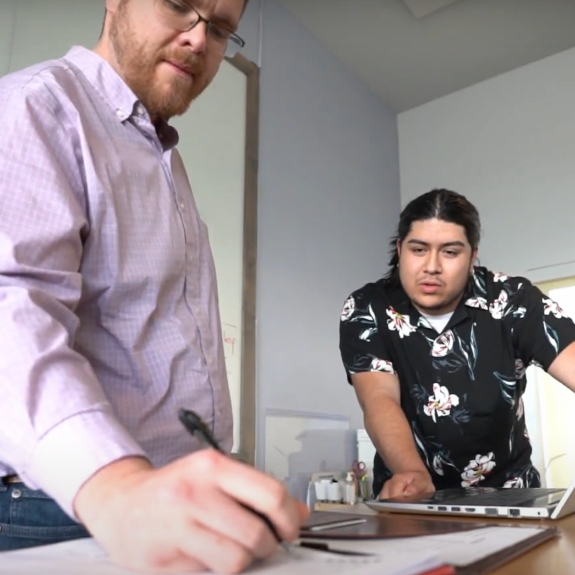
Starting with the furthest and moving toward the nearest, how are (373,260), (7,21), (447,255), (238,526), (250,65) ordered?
(373,260) < (250,65) < (7,21) < (447,255) < (238,526)

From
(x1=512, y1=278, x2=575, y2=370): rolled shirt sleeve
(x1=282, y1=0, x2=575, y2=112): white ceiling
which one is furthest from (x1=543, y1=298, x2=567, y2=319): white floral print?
(x1=282, y1=0, x2=575, y2=112): white ceiling

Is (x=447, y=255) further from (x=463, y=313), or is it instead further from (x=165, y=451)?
(x=165, y=451)

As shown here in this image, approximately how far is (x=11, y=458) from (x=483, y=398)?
1.09 metres

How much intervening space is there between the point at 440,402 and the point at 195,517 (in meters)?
1.06

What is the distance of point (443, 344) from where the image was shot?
4.40 feet

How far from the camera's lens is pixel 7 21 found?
164cm

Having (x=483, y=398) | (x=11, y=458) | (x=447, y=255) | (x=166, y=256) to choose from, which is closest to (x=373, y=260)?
(x=447, y=255)

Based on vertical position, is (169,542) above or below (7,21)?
below

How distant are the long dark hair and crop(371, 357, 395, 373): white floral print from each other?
23 cm

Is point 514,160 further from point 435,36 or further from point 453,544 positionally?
point 453,544

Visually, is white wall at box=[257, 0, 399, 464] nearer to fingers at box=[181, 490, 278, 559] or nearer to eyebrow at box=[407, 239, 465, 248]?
eyebrow at box=[407, 239, 465, 248]

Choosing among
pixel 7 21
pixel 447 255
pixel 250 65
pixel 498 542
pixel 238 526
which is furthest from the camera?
pixel 250 65

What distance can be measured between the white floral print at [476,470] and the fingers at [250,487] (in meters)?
1.06

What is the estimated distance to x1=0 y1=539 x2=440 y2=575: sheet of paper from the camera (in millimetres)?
351
